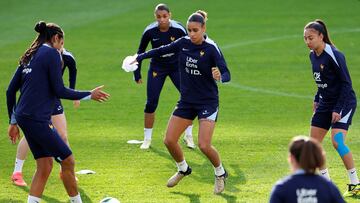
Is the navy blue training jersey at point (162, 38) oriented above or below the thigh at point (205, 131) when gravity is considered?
above

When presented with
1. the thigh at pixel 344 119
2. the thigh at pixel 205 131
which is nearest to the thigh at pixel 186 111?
the thigh at pixel 205 131

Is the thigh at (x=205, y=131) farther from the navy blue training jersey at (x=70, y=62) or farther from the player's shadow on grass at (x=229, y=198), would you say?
the navy blue training jersey at (x=70, y=62)

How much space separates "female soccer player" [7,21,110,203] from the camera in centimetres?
973

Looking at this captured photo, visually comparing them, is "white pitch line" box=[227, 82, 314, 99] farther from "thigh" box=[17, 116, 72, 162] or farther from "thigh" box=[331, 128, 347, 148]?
"thigh" box=[17, 116, 72, 162]

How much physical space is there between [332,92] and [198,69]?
1766 mm

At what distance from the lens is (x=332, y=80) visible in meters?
11.1

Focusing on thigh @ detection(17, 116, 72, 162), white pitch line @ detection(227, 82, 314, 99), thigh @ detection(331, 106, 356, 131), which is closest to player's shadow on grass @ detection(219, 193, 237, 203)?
thigh @ detection(331, 106, 356, 131)

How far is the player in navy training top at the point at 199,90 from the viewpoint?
11.3m

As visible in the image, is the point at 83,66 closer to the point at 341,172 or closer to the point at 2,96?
the point at 2,96

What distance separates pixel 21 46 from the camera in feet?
74.8

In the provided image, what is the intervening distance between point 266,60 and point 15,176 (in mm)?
10257

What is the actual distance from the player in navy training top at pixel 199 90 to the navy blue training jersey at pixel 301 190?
Result: 177 inches

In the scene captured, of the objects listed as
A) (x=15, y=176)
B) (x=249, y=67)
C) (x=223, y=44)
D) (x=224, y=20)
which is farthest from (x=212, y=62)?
(x=224, y=20)

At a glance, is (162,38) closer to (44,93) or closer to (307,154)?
(44,93)
